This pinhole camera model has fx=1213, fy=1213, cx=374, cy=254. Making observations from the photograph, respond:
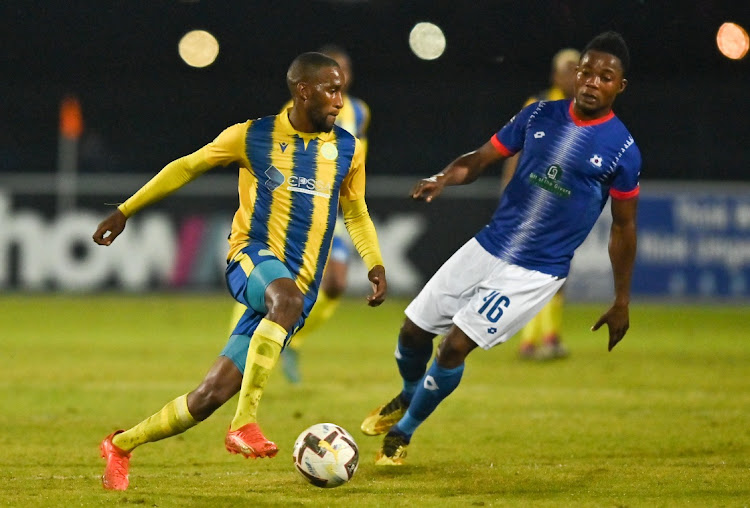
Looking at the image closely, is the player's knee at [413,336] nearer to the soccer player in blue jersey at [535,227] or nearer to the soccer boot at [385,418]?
the soccer player in blue jersey at [535,227]

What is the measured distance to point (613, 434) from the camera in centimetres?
767

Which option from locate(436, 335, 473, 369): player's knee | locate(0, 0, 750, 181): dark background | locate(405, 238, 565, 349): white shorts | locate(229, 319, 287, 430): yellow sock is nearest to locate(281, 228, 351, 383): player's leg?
locate(405, 238, 565, 349): white shorts

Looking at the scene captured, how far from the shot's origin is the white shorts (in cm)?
644

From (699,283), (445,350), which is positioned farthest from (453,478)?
(699,283)

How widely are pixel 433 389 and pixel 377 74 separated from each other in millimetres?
22641

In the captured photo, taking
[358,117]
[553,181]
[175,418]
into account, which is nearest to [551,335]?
[358,117]

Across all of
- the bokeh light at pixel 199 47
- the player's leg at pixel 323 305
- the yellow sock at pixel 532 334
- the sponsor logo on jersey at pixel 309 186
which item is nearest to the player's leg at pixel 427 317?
the sponsor logo on jersey at pixel 309 186

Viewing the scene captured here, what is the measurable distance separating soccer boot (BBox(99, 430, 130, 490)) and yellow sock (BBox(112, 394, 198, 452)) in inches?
1.5

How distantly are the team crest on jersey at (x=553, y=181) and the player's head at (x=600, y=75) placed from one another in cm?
34

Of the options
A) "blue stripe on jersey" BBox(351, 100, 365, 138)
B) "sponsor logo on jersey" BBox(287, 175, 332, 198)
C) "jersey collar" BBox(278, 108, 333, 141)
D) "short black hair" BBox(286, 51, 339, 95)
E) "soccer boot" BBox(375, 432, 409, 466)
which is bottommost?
"soccer boot" BBox(375, 432, 409, 466)

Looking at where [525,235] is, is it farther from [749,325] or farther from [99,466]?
[749,325]

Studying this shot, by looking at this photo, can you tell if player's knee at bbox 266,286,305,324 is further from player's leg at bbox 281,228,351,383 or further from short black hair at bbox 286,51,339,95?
player's leg at bbox 281,228,351,383

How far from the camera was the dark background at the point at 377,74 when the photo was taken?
63.7 feet

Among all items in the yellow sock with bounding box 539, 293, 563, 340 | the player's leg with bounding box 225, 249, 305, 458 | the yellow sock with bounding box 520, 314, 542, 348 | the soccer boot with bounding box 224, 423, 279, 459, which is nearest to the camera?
the soccer boot with bounding box 224, 423, 279, 459
